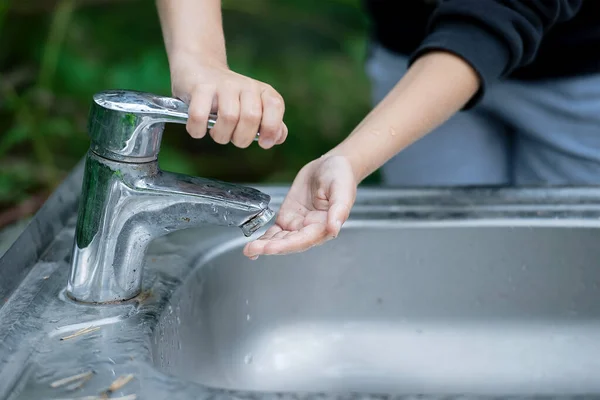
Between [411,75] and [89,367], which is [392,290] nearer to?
[411,75]

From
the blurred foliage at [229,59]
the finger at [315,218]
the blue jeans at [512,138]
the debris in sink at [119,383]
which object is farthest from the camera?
the blurred foliage at [229,59]

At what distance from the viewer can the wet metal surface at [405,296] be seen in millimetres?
724

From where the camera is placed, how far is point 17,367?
523 millimetres

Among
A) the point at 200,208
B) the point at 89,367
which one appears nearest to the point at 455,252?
the point at 200,208

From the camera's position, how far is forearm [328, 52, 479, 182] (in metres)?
0.70

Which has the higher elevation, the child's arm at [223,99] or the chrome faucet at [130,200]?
the child's arm at [223,99]

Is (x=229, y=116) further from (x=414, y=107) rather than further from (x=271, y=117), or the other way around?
(x=414, y=107)

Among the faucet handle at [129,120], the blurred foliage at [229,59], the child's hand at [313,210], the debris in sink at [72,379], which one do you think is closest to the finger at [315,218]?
the child's hand at [313,210]

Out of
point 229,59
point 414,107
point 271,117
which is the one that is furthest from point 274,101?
point 229,59

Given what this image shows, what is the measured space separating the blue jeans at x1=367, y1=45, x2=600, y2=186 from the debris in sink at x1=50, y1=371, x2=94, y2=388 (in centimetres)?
50

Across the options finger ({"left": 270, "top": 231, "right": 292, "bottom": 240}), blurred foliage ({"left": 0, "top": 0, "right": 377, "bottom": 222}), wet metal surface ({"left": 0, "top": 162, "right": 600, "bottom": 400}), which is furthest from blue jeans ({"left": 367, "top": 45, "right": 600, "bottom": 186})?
blurred foliage ({"left": 0, "top": 0, "right": 377, "bottom": 222})

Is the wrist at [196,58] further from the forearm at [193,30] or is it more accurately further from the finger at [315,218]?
the finger at [315,218]

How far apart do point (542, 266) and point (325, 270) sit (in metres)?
0.23

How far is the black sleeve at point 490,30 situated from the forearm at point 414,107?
0.04ft
